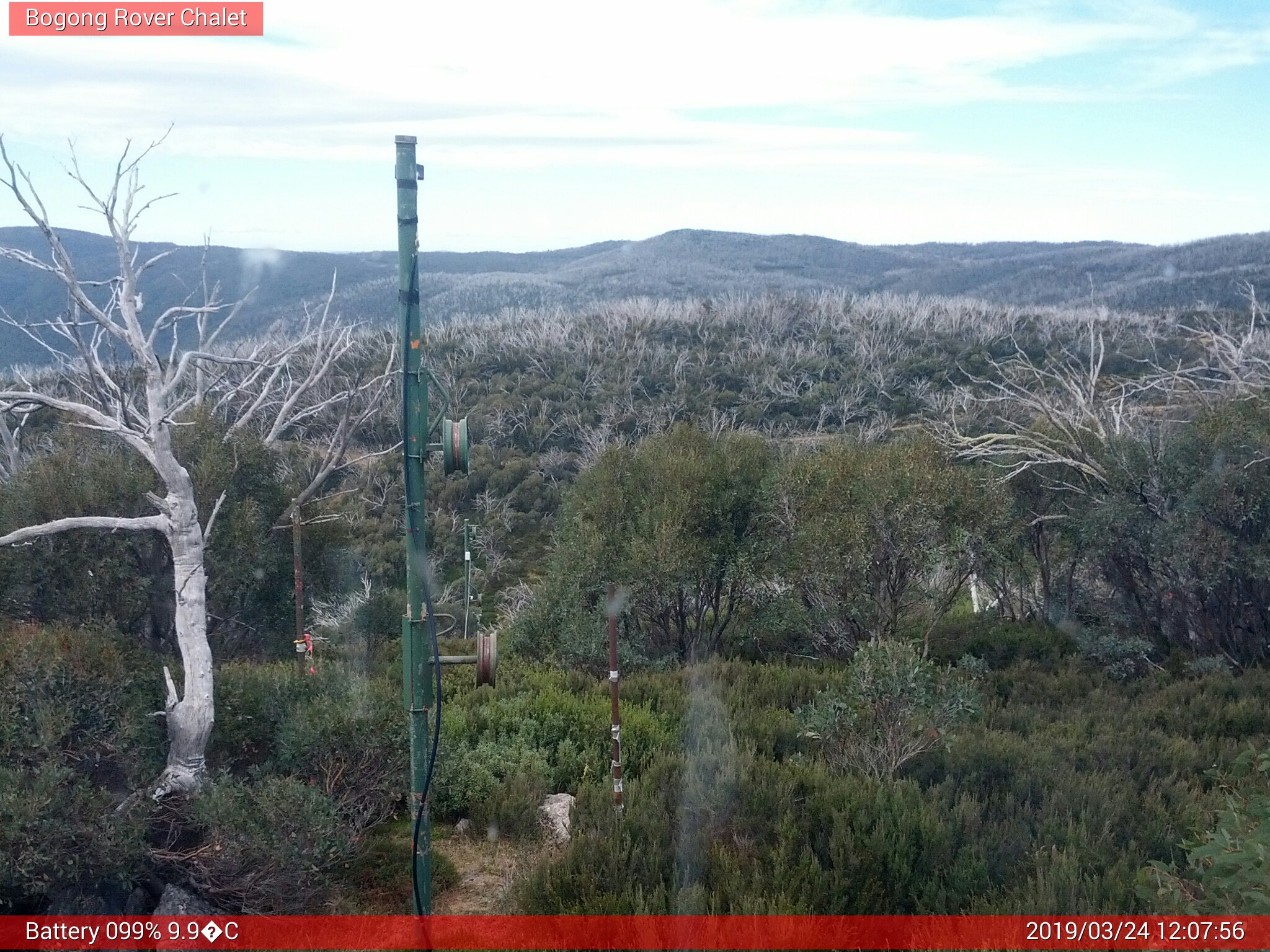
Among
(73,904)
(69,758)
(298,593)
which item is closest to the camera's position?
(73,904)

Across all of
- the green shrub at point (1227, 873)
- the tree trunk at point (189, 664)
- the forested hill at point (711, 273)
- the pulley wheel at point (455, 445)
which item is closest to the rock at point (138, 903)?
the tree trunk at point (189, 664)

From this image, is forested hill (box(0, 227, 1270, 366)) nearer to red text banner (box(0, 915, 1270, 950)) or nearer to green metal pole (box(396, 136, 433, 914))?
red text banner (box(0, 915, 1270, 950))

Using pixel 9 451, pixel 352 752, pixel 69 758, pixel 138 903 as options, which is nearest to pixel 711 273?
pixel 9 451

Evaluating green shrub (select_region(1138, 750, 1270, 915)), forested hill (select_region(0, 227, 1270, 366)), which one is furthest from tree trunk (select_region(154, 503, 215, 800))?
forested hill (select_region(0, 227, 1270, 366))

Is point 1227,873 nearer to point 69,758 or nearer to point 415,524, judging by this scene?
point 415,524

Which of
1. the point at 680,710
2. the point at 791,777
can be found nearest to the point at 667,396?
the point at 680,710

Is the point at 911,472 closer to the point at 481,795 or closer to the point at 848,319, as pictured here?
the point at 481,795

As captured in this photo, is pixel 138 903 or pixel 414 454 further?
pixel 138 903
